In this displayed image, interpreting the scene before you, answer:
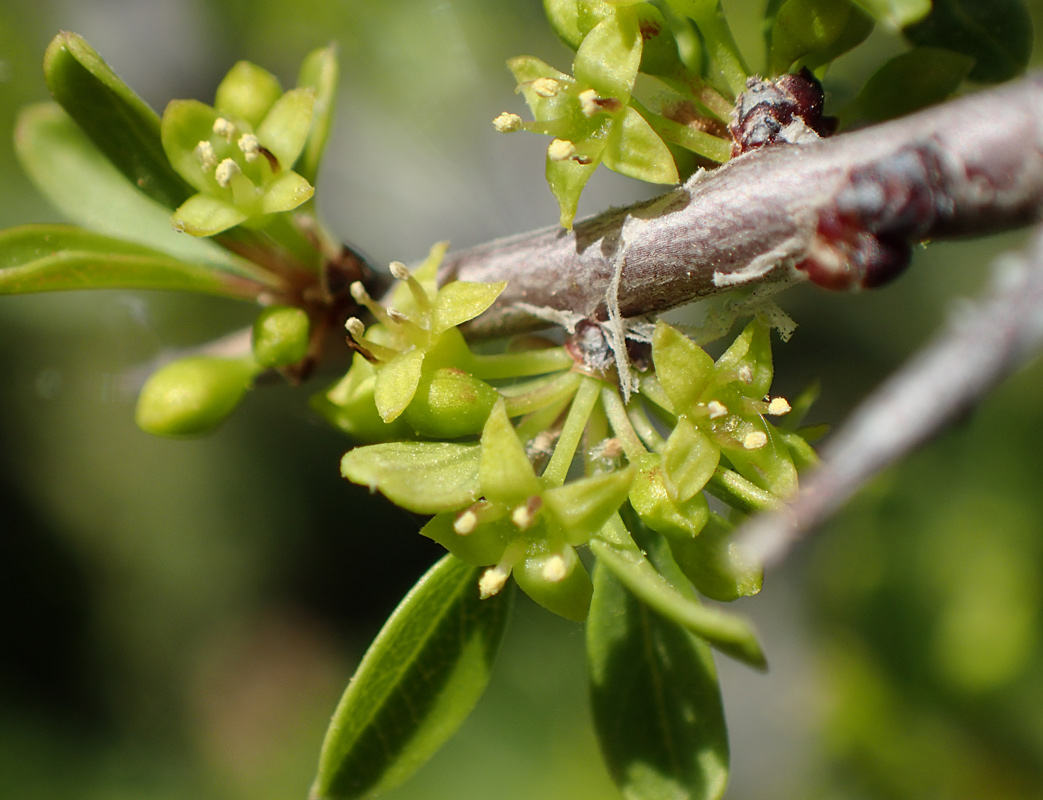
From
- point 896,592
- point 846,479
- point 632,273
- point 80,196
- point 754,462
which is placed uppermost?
point 80,196

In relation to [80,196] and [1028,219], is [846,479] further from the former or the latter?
[80,196]

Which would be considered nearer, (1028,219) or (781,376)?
(1028,219)

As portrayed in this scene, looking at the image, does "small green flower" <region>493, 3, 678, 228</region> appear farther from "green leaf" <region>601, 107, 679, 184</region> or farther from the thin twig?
the thin twig

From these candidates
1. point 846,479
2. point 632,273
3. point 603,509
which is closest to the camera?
point 846,479

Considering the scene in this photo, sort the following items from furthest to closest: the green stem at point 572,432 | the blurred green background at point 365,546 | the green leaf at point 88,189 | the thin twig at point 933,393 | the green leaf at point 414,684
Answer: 1. the blurred green background at point 365,546
2. the green leaf at point 88,189
3. the green leaf at point 414,684
4. the green stem at point 572,432
5. the thin twig at point 933,393

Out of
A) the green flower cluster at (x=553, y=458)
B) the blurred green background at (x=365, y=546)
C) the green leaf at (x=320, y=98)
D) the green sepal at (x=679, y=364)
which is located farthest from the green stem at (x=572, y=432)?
the blurred green background at (x=365, y=546)

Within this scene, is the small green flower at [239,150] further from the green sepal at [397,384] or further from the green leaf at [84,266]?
the green sepal at [397,384]

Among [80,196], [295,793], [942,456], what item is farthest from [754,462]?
[295,793]

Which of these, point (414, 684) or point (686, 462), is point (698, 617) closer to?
point (686, 462)
